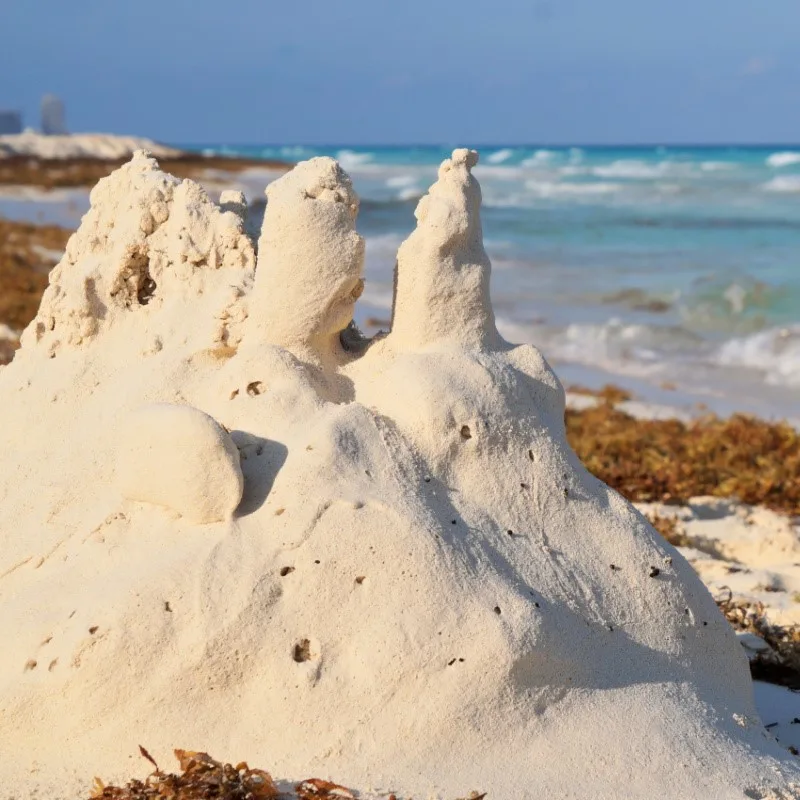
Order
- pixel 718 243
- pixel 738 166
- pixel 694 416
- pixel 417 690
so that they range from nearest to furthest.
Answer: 1. pixel 417 690
2. pixel 694 416
3. pixel 718 243
4. pixel 738 166

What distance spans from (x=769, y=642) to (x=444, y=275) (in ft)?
6.62

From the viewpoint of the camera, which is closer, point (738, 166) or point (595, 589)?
point (595, 589)

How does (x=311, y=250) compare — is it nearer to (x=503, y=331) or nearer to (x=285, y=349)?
(x=285, y=349)

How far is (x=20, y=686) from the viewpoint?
109 inches

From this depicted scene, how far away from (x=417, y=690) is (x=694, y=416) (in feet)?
22.0

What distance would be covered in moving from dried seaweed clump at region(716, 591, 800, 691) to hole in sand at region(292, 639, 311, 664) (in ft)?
5.60

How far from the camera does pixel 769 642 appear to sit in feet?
14.1

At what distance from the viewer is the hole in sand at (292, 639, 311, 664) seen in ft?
8.92

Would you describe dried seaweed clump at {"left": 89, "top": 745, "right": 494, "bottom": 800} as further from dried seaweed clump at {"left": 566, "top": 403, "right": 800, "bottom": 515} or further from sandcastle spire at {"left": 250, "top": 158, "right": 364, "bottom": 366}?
dried seaweed clump at {"left": 566, "top": 403, "right": 800, "bottom": 515}

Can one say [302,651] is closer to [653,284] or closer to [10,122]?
[653,284]

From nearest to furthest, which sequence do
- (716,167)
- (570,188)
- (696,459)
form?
1. (696,459)
2. (570,188)
3. (716,167)

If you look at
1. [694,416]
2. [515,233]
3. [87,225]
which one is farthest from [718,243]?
[87,225]

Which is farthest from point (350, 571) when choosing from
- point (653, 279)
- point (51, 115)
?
point (51, 115)

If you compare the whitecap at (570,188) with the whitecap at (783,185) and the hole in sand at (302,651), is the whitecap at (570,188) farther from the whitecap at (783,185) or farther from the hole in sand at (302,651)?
the hole in sand at (302,651)
